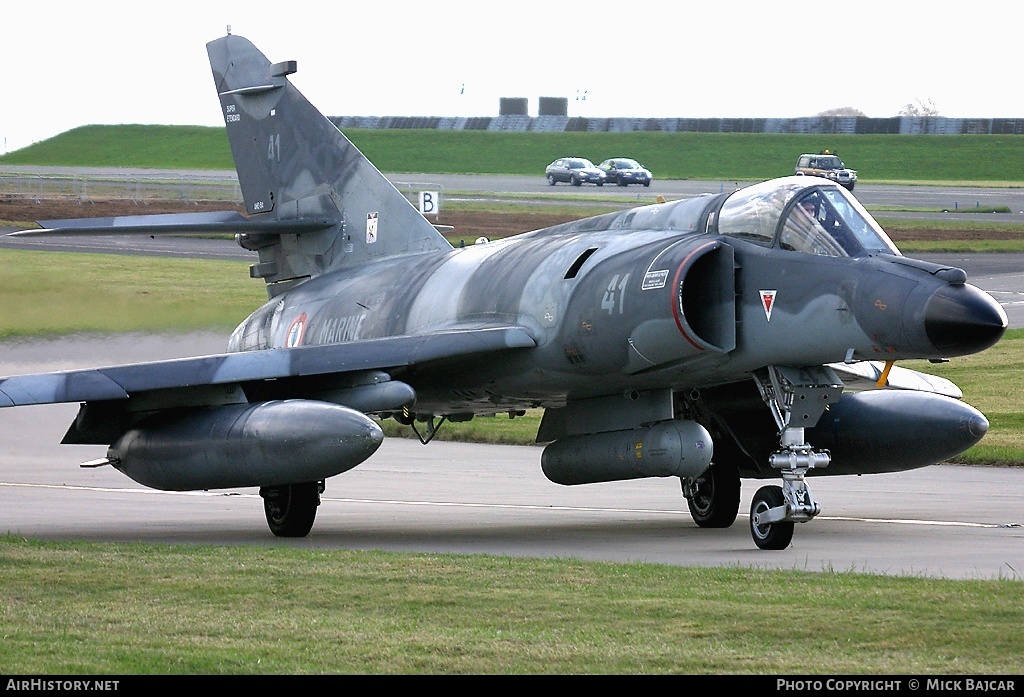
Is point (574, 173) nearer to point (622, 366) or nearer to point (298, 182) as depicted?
point (298, 182)

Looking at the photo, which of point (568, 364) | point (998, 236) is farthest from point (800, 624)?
point (998, 236)

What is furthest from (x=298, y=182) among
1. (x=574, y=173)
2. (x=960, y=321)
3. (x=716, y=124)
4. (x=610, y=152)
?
(x=716, y=124)

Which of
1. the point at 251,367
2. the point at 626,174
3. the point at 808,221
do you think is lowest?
the point at 626,174

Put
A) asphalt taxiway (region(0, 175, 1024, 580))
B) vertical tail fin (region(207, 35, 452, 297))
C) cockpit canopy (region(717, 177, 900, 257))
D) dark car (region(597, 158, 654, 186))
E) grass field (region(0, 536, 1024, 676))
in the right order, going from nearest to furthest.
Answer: grass field (region(0, 536, 1024, 676)), cockpit canopy (region(717, 177, 900, 257)), asphalt taxiway (region(0, 175, 1024, 580)), vertical tail fin (region(207, 35, 452, 297)), dark car (region(597, 158, 654, 186))

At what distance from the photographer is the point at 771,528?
11.8 meters

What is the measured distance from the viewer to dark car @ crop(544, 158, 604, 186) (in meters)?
66.9

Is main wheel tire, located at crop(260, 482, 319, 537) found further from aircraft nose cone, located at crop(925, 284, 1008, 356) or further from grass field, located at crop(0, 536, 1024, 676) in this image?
aircraft nose cone, located at crop(925, 284, 1008, 356)

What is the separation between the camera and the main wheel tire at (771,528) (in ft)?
38.7

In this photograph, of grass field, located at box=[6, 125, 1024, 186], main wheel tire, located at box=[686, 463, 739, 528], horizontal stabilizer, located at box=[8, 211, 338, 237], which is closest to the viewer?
main wheel tire, located at box=[686, 463, 739, 528]

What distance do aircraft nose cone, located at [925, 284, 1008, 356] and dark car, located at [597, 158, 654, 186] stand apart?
54.7 meters

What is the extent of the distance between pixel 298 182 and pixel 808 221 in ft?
23.6

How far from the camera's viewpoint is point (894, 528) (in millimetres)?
13508

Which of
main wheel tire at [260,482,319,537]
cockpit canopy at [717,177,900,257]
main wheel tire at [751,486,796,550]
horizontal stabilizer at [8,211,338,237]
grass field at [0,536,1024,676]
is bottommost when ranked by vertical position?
main wheel tire at [260,482,319,537]

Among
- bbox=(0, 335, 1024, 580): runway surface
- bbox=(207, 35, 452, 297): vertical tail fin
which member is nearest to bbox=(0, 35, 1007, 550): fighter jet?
bbox=(0, 335, 1024, 580): runway surface
